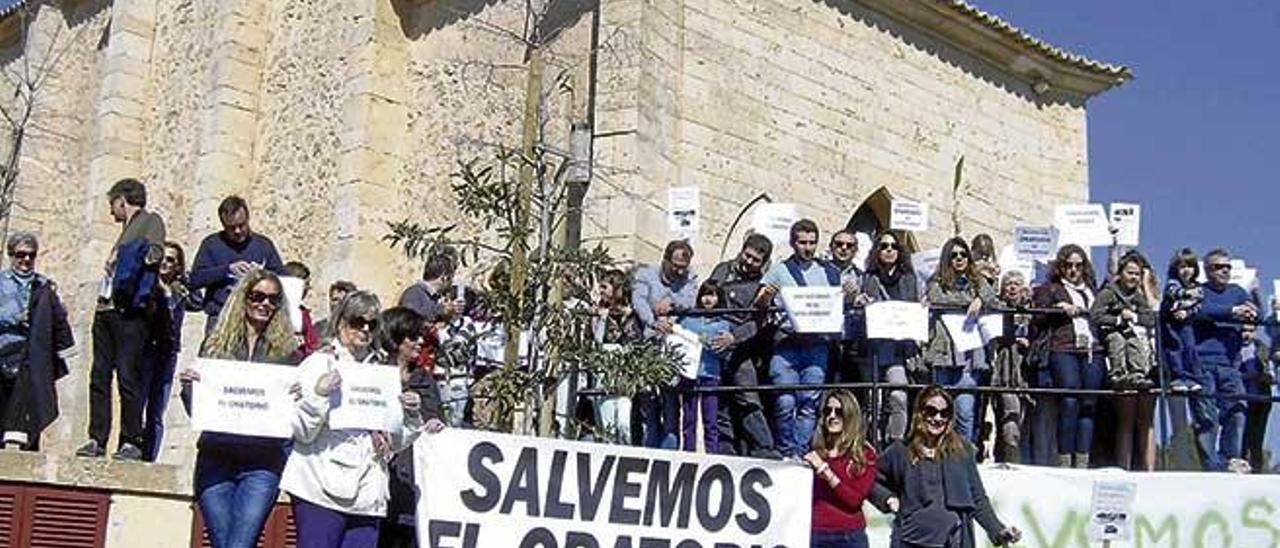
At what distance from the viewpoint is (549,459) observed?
7.80 metres

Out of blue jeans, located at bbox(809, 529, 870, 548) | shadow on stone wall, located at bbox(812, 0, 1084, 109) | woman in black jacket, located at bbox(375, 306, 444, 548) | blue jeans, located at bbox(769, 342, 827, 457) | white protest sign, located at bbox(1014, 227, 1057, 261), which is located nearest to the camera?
woman in black jacket, located at bbox(375, 306, 444, 548)

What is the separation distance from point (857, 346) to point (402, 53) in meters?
7.56

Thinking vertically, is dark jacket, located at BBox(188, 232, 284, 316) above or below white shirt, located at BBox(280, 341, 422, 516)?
above

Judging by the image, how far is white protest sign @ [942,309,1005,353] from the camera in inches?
393

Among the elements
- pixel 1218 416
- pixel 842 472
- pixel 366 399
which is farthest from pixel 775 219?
pixel 366 399

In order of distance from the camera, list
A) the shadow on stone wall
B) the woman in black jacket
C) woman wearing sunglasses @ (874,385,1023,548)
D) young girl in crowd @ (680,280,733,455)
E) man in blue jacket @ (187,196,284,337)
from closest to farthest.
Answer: the woman in black jacket
woman wearing sunglasses @ (874,385,1023,548)
man in blue jacket @ (187,196,284,337)
young girl in crowd @ (680,280,733,455)
the shadow on stone wall

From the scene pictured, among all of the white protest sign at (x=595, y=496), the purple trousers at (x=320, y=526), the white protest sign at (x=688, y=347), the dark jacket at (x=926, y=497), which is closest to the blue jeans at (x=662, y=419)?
the white protest sign at (x=688, y=347)

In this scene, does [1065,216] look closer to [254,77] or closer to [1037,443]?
[1037,443]

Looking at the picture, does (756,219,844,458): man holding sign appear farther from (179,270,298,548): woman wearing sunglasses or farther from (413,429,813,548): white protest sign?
(179,270,298,548): woman wearing sunglasses

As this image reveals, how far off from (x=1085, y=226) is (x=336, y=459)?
24.1 ft

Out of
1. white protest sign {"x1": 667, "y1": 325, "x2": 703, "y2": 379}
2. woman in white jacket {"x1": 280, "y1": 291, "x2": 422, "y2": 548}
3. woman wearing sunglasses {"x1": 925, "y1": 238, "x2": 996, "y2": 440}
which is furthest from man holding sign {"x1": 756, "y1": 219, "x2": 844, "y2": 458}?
woman in white jacket {"x1": 280, "y1": 291, "x2": 422, "y2": 548}

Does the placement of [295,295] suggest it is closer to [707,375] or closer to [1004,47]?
[707,375]

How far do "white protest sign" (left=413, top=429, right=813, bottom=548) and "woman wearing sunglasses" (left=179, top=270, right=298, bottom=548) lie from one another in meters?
0.93

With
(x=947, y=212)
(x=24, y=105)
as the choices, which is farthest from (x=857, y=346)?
(x=24, y=105)
